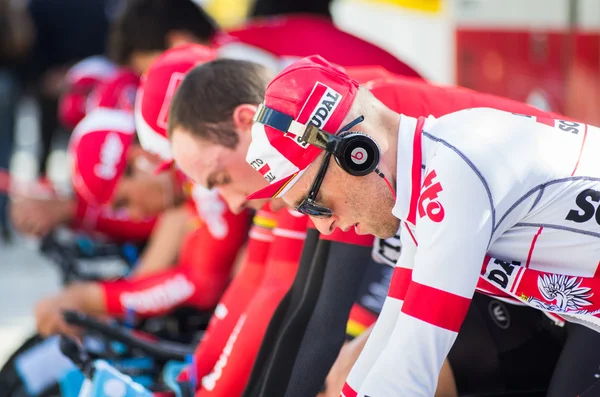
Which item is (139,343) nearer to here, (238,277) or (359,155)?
(238,277)

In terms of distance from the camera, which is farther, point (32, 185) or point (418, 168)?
point (32, 185)

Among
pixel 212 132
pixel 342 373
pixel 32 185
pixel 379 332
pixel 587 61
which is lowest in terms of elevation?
pixel 32 185

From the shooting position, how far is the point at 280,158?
67.7 inches

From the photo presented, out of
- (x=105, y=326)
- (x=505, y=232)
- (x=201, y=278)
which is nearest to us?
(x=505, y=232)

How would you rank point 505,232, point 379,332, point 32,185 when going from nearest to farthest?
point 505,232, point 379,332, point 32,185

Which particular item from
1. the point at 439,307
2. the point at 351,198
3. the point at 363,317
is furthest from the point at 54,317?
the point at 439,307

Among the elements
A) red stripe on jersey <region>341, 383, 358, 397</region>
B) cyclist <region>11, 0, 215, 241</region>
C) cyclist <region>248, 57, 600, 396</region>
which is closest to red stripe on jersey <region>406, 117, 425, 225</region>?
cyclist <region>248, 57, 600, 396</region>

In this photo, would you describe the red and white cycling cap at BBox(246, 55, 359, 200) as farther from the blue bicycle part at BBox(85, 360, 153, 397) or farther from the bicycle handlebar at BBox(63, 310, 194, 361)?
the bicycle handlebar at BBox(63, 310, 194, 361)

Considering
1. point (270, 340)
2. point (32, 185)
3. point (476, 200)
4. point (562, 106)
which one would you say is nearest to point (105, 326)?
point (270, 340)

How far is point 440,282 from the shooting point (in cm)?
150

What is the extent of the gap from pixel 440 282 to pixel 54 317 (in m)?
1.96

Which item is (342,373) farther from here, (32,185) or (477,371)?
(32,185)

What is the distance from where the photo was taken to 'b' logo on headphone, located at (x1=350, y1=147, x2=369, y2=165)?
1.64 meters

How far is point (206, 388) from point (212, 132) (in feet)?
2.16
